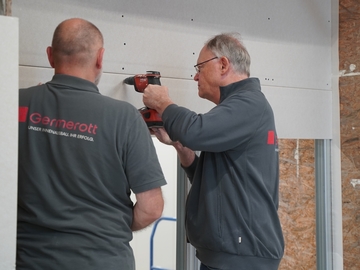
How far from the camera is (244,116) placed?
6.48ft

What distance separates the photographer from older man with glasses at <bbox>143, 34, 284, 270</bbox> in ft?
6.38

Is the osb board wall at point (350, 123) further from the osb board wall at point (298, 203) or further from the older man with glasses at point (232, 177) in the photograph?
the older man with glasses at point (232, 177)

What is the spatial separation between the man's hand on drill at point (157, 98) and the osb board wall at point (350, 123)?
161 centimetres

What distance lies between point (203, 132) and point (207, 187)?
0.98 ft

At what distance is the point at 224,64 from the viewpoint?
2.18 metres

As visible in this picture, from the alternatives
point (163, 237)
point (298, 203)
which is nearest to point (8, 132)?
point (298, 203)

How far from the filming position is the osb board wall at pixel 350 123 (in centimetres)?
322

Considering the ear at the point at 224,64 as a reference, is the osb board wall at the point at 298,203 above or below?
below

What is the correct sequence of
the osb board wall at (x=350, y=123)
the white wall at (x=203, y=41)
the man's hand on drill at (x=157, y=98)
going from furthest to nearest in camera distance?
the osb board wall at (x=350, y=123) → the white wall at (x=203, y=41) → the man's hand on drill at (x=157, y=98)

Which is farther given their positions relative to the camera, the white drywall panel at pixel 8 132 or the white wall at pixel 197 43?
the white wall at pixel 197 43

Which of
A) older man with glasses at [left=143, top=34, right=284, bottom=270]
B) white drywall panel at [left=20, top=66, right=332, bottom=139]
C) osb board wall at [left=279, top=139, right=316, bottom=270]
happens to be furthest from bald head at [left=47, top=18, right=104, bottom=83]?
osb board wall at [left=279, top=139, right=316, bottom=270]

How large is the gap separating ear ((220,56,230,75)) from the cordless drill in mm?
302

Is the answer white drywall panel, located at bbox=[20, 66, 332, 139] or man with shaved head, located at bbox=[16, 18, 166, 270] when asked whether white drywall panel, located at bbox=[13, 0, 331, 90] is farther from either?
man with shaved head, located at bbox=[16, 18, 166, 270]

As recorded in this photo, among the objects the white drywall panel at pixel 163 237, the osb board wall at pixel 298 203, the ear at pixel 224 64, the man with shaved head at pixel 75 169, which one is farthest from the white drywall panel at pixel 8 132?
the white drywall panel at pixel 163 237
